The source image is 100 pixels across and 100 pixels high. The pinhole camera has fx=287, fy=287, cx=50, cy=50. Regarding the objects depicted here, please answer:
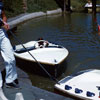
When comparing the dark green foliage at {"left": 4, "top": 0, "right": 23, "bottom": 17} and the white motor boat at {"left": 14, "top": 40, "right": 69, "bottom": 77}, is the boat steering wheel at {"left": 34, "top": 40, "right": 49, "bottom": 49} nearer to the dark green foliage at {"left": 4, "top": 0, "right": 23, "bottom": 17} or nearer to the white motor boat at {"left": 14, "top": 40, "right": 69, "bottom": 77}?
the white motor boat at {"left": 14, "top": 40, "right": 69, "bottom": 77}

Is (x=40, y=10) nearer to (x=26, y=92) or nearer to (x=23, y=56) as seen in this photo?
(x=23, y=56)

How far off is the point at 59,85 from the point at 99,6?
1603 inches

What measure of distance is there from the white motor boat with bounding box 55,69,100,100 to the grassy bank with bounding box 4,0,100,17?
24279 millimetres

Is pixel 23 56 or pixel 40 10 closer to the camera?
pixel 23 56

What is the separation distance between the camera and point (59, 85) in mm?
7902

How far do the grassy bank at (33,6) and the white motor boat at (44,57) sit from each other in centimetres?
1944

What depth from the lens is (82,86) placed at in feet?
26.3

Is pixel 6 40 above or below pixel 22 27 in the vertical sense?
above

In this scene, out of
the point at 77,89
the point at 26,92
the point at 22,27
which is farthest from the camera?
the point at 22,27

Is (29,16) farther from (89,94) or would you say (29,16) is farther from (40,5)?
(89,94)

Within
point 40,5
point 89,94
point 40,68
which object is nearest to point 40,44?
point 40,68

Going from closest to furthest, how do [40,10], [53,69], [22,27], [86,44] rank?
[53,69] → [86,44] → [22,27] → [40,10]

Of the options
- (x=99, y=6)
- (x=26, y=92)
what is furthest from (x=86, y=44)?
(x=99, y=6)

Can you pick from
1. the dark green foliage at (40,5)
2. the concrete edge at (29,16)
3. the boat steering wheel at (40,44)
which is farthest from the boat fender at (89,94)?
the dark green foliage at (40,5)
